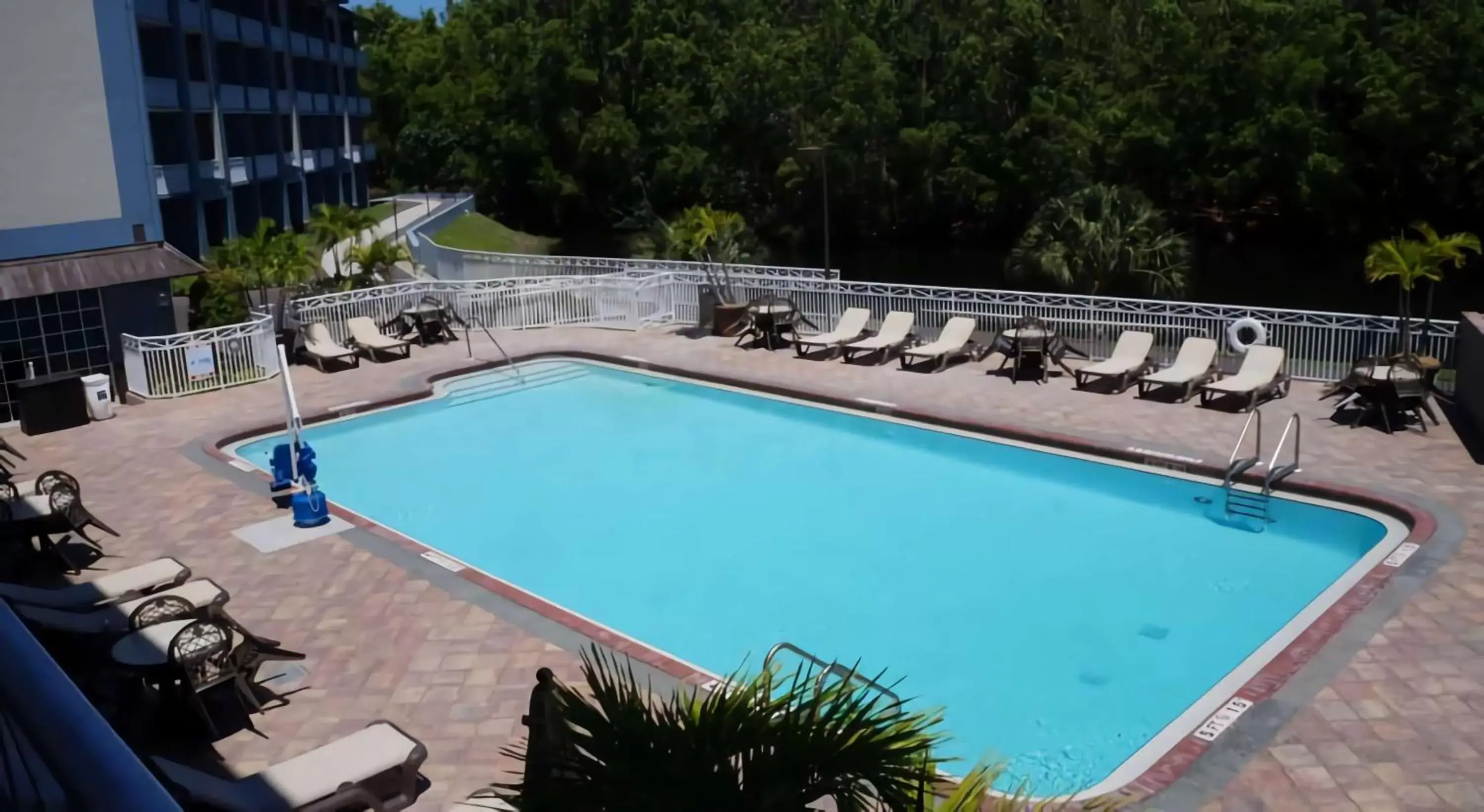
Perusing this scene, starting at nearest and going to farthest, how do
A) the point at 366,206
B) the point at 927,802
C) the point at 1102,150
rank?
the point at 927,802 → the point at 1102,150 → the point at 366,206

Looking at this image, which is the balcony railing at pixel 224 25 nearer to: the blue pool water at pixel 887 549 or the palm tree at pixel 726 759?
the blue pool water at pixel 887 549

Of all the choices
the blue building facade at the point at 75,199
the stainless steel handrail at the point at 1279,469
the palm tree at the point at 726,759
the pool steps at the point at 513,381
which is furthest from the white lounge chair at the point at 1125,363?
the blue building facade at the point at 75,199

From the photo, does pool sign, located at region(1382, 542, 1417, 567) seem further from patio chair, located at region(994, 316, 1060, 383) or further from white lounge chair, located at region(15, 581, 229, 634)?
white lounge chair, located at region(15, 581, 229, 634)

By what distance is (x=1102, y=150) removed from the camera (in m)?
35.6

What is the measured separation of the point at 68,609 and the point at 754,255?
96.7 feet

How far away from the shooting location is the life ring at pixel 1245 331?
50.1 ft

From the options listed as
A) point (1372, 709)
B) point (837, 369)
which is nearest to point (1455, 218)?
point (837, 369)

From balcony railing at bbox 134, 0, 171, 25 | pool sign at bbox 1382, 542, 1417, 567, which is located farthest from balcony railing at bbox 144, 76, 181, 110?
pool sign at bbox 1382, 542, 1417, 567

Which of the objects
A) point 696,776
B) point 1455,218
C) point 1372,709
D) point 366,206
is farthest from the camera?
point 366,206

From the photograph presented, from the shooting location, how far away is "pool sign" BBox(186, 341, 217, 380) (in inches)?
657

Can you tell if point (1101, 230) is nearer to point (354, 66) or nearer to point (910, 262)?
point (910, 262)

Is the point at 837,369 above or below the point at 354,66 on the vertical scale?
below

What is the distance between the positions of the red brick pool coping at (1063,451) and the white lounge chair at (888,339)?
1.94m

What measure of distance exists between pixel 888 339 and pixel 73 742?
16492mm
